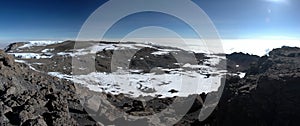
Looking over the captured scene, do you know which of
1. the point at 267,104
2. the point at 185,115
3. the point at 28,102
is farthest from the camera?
the point at 185,115

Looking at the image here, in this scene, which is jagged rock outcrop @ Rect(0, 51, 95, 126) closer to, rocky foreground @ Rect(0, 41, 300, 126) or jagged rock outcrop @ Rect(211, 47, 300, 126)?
rocky foreground @ Rect(0, 41, 300, 126)

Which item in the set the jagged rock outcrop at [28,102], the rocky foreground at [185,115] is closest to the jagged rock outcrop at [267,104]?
the rocky foreground at [185,115]

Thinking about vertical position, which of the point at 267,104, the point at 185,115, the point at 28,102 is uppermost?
the point at 267,104

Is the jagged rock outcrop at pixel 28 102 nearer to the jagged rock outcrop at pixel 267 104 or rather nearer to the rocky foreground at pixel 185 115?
the rocky foreground at pixel 185 115

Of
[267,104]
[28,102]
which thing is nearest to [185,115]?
[267,104]

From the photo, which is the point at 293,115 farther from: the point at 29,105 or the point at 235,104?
the point at 29,105

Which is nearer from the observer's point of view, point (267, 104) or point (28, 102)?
point (267, 104)

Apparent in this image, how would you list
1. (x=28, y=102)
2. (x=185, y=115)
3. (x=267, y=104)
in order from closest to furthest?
(x=267, y=104) → (x=28, y=102) → (x=185, y=115)

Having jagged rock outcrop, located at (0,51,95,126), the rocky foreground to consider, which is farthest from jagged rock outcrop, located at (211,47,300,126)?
jagged rock outcrop, located at (0,51,95,126)

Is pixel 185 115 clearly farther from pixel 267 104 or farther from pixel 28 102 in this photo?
pixel 28 102

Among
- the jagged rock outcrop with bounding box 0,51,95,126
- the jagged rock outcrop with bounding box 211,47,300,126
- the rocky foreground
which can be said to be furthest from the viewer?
the jagged rock outcrop with bounding box 211,47,300,126

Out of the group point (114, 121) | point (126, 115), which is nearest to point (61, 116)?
point (114, 121)
